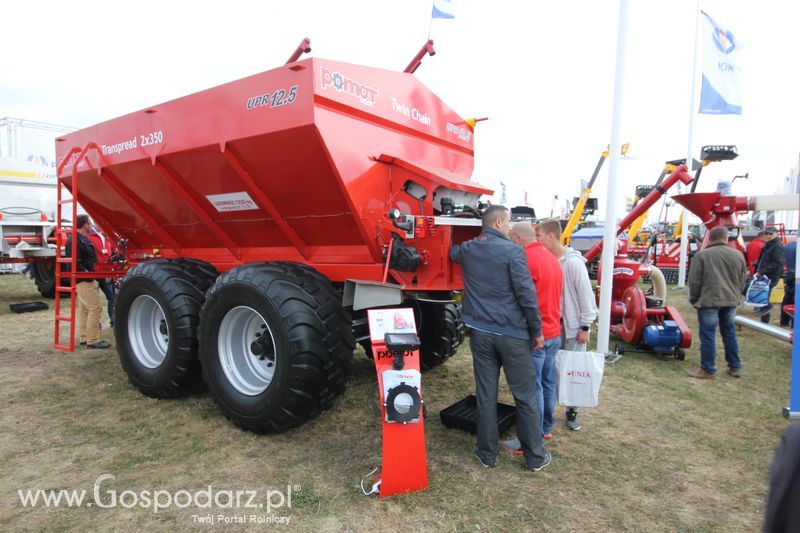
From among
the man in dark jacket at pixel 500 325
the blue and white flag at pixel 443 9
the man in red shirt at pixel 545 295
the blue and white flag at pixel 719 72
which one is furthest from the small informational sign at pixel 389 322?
the blue and white flag at pixel 719 72

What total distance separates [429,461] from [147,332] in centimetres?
330

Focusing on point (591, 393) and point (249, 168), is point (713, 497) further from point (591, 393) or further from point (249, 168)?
point (249, 168)

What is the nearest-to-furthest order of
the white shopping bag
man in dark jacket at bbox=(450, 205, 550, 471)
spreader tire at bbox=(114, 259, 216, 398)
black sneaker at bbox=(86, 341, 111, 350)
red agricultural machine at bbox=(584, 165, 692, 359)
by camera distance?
man in dark jacket at bbox=(450, 205, 550, 471), the white shopping bag, spreader tire at bbox=(114, 259, 216, 398), red agricultural machine at bbox=(584, 165, 692, 359), black sneaker at bbox=(86, 341, 111, 350)

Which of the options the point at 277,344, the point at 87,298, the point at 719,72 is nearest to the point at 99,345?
the point at 87,298

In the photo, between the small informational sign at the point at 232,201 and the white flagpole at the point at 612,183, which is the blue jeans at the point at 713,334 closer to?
the white flagpole at the point at 612,183

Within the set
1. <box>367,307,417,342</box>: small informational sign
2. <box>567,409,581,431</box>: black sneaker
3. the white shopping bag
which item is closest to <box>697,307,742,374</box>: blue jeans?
<box>567,409,581,431</box>: black sneaker

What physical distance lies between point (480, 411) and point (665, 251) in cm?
1421

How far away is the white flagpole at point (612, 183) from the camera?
500 cm

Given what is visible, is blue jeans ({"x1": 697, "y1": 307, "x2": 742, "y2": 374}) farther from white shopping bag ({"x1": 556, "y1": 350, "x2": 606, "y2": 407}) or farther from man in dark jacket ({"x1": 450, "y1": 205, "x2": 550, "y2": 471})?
man in dark jacket ({"x1": 450, "y1": 205, "x2": 550, "y2": 471})

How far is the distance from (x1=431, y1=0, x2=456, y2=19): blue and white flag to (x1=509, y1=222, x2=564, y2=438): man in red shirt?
2.32 m

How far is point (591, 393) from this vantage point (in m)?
3.50

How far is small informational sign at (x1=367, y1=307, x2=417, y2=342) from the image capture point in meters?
2.94

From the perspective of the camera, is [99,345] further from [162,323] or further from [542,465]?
[542,465]

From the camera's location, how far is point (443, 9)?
4.53 metres
